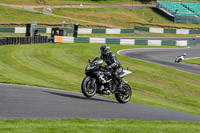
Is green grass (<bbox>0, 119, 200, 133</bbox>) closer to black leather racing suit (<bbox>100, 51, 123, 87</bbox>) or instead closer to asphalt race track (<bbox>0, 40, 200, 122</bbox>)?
asphalt race track (<bbox>0, 40, 200, 122</bbox>)

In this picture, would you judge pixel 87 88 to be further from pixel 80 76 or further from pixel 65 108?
pixel 80 76

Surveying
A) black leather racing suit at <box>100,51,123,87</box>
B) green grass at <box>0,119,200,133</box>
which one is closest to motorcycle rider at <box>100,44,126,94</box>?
black leather racing suit at <box>100,51,123,87</box>

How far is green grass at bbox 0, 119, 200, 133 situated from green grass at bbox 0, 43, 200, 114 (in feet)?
17.1

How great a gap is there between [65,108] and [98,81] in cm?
240

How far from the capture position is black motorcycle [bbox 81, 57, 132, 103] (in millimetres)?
12961

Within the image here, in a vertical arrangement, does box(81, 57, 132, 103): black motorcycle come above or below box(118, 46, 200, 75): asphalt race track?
above

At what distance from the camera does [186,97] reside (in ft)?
62.1

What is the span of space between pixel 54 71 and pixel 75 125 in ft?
44.4

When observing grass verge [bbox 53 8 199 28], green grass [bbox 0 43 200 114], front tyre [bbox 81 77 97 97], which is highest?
grass verge [bbox 53 8 199 28]

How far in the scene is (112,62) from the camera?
13570 mm

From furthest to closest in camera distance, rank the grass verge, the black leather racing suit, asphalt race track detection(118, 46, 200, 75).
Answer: the grass verge < asphalt race track detection(118, 46, 200, 75) < the black leather racing suit

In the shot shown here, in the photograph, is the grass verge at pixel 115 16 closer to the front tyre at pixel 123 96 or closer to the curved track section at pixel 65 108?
the front tyre at pixel 123 96

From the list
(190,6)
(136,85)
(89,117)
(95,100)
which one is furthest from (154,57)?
(190,6)

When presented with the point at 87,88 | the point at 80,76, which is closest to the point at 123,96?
the point at 87,88
